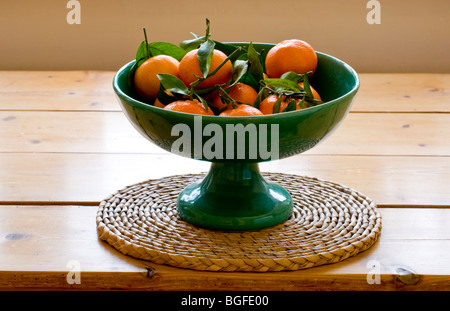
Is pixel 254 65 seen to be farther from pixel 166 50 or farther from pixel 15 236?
pixel 15 236

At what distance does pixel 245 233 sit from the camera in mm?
760

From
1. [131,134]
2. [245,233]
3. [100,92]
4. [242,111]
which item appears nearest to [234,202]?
[245,233]

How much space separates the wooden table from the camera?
678 millimetres

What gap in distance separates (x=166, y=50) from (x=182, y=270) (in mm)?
300

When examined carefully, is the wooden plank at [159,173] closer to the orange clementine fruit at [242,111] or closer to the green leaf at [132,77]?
the green leaf at [132,77]

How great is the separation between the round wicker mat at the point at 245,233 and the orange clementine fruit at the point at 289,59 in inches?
6.9

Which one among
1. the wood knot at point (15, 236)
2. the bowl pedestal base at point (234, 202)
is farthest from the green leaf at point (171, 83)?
the wood knot at point (15, 236)

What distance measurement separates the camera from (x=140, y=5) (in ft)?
5.77

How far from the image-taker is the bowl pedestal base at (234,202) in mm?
765

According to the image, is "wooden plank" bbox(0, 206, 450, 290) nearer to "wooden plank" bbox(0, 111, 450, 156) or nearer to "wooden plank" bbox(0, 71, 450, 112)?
"wooden plank" bbox(0, 111, 450, 156)

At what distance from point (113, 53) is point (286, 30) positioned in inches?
19.5

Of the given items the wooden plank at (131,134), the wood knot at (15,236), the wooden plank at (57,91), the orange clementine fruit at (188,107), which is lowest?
the wood knot at (15,236)
